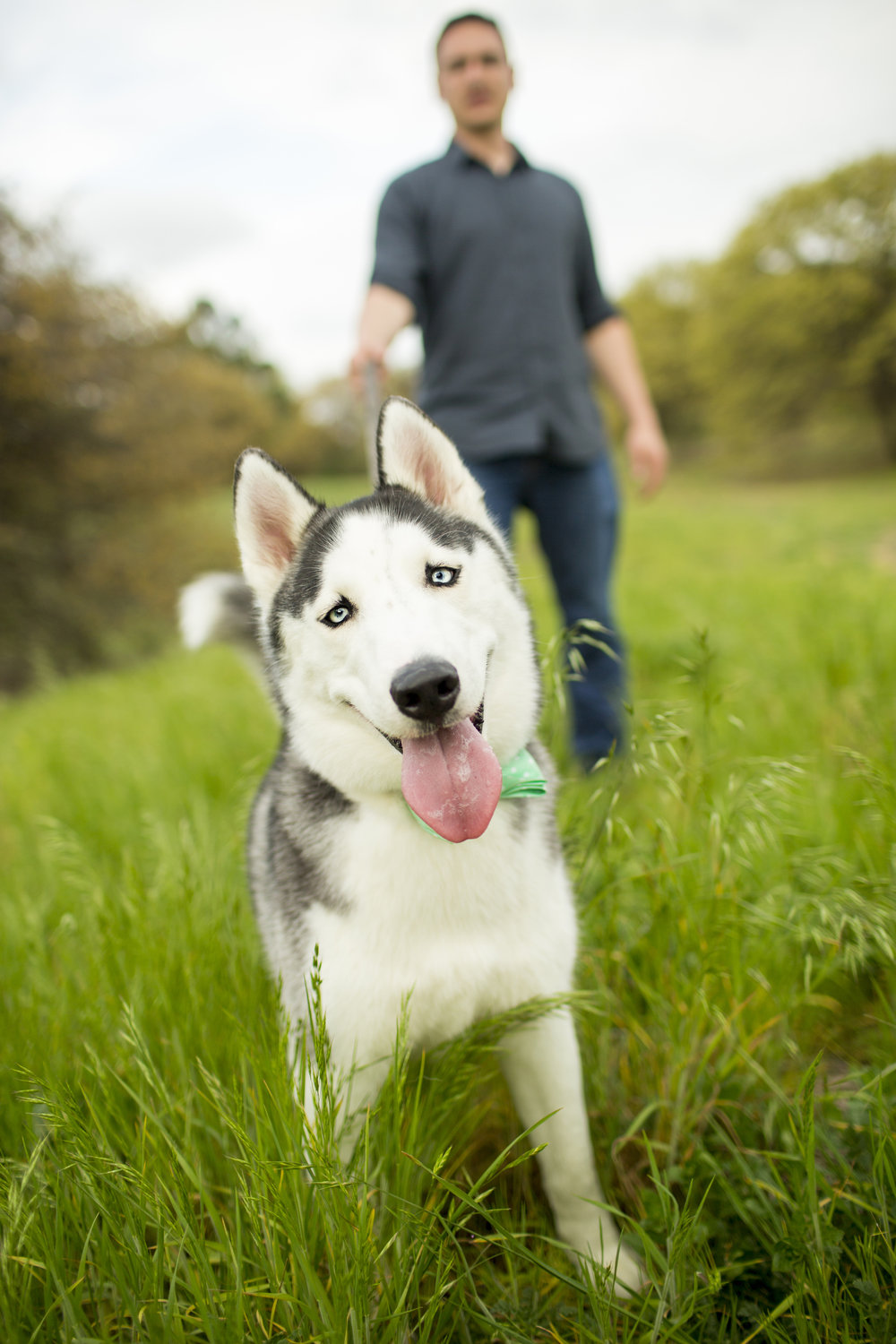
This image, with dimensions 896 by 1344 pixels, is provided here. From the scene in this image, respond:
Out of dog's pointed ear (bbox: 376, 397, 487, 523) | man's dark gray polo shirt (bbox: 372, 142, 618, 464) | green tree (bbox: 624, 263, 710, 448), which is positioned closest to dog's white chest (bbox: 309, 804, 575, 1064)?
dog's pointed ear (bbox: 376, 397, 487, 523)

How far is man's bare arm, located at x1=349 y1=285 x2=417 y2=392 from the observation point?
7.80 feet

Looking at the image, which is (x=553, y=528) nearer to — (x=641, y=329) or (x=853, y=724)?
(x=853, y=724)

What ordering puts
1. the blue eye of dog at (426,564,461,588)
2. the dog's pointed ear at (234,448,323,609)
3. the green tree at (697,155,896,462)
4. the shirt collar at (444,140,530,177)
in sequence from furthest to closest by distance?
1. the green tree at (697,155,896,462)
2. the shirt collar at (444,140,530,177)
3. the dog's pointed ear at (234,448,323,609)
4. the blue eye of dog at (426,564,461,588)

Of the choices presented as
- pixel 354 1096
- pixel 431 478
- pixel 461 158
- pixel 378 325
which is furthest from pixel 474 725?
pixel 461 158

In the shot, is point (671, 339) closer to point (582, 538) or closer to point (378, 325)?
point (582, 538)

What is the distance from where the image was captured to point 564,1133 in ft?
5.32

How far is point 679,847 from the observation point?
2.08m

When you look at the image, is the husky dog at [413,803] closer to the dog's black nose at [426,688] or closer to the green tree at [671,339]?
the dog's black nose at [426,688]

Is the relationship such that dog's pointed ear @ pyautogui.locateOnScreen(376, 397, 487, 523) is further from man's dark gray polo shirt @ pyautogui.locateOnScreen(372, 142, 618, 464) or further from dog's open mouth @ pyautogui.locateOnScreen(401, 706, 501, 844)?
man's dark gray polo shirt @ pyautogui.locateOnScreen(372, 142, 618, 464)

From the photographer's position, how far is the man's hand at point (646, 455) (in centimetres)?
362

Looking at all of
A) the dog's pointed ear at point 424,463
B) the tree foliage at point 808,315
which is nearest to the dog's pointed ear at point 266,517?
the dog's pointed ear at point 424,463

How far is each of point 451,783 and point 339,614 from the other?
43 cm

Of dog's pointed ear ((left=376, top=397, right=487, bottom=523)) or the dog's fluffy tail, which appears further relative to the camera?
the dog's fluffy tail

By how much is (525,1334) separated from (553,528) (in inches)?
108
